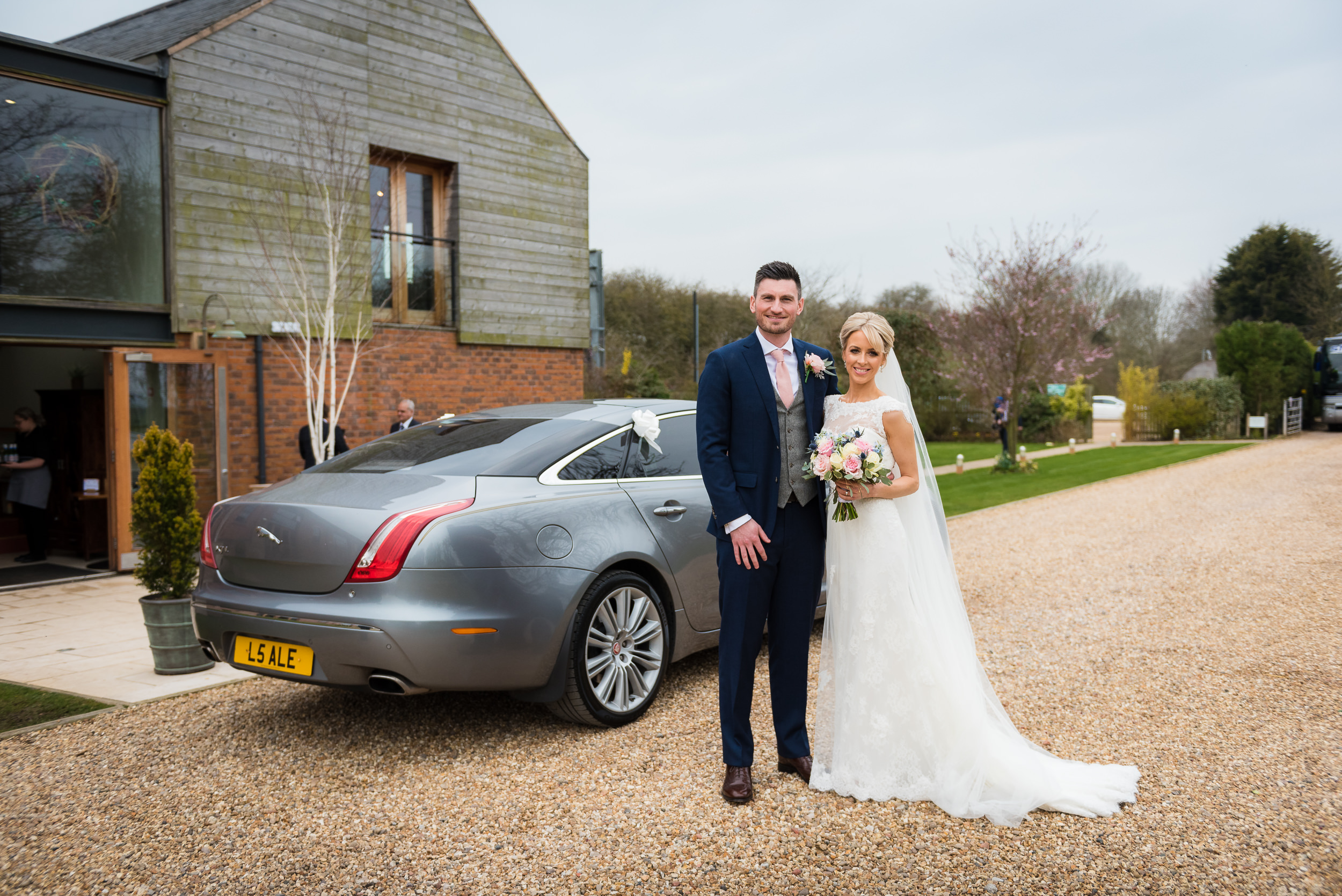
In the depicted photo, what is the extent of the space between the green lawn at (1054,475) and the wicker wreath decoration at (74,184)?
33.5 feet

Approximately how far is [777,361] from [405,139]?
968 centimetres

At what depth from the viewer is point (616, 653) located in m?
4.31

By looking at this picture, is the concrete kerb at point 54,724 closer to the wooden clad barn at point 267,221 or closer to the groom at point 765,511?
the groom at point 765,511

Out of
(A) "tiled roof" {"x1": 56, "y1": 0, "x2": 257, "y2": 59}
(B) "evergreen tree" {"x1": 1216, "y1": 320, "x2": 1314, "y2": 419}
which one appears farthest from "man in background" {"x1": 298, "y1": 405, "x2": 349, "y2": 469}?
(B) "evergreen tree" {"x1": 1216, "y1": 320, "x2": 1314, "y2": 419}

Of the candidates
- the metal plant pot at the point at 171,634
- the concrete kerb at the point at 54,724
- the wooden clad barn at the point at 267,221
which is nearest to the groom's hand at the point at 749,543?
the concrete kerb at the point at 54,724

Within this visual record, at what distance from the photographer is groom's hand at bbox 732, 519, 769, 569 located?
11.3ft

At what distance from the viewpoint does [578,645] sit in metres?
4.09

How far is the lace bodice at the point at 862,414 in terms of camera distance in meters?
3.67

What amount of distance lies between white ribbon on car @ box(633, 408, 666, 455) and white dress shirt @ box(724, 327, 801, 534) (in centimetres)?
120

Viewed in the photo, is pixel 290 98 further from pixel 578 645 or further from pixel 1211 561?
pixel 1211 561

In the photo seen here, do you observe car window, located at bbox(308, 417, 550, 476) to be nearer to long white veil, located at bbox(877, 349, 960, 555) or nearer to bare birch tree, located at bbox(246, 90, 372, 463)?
long white veil, located at bbox(877, 349, 960, 555)

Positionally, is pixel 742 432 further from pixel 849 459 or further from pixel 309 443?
pixel 309 443

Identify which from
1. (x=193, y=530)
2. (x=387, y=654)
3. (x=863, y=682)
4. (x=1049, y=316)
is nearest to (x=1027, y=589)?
(x=863, y=682)

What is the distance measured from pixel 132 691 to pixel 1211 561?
8.92 metres
